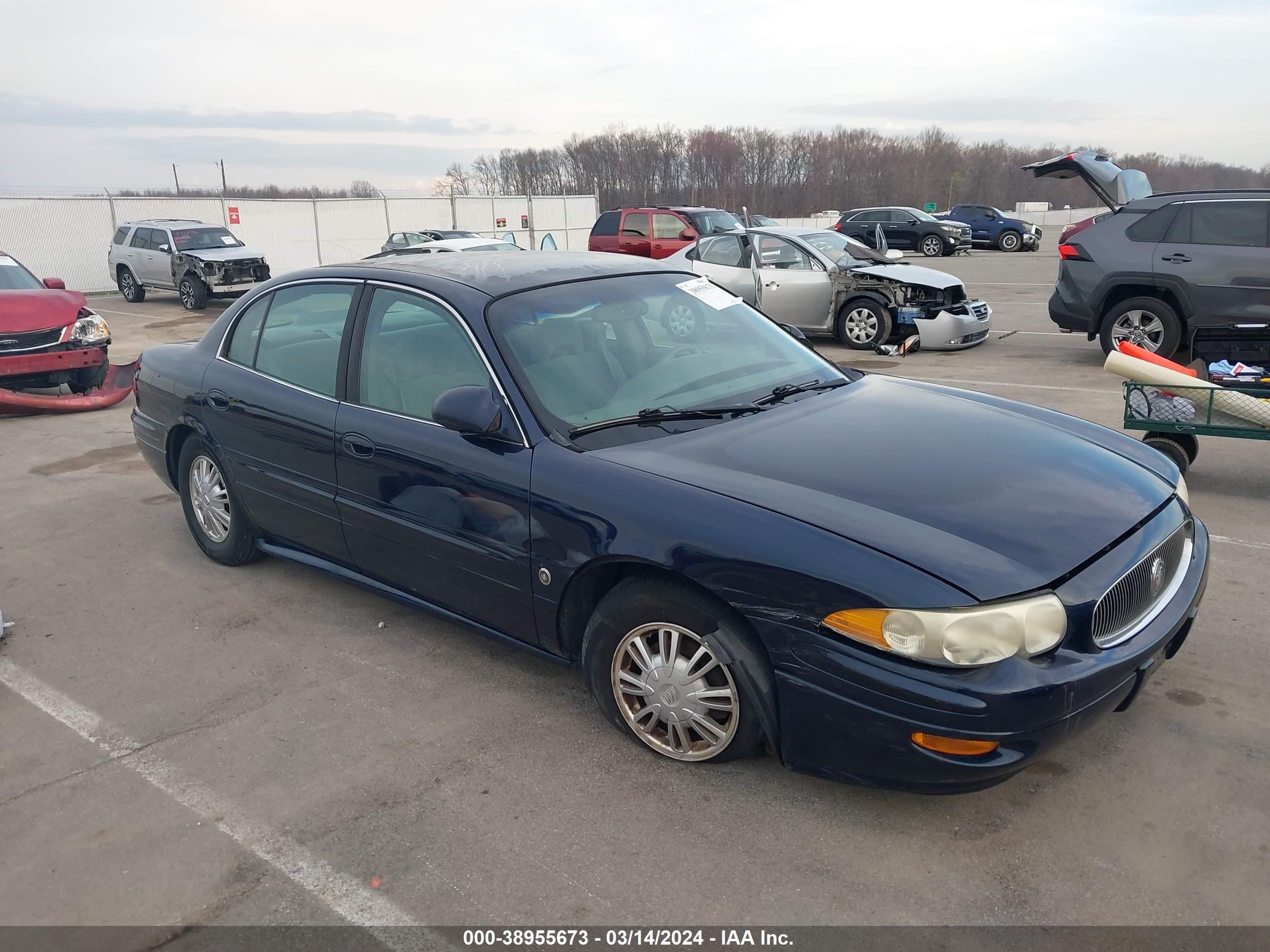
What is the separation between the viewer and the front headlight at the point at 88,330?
32.7 ft

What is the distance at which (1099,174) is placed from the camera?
383 inches

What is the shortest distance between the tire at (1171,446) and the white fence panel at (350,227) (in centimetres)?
2823

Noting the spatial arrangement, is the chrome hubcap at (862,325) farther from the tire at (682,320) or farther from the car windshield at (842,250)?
the tire at (682,320)

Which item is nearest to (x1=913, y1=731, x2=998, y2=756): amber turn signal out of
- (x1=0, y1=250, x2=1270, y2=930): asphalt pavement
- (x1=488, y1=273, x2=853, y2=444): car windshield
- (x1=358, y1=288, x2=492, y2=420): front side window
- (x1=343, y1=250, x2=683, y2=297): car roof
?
(x1=0, y1=250, x2=1270, y2=930): asphalt pavement

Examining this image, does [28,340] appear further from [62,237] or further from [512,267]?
→ [62,237]

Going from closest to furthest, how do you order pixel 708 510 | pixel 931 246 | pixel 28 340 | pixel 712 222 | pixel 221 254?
pixel 708 510, pixel 28 340, pixel 221 254, pixel 712 222, pixel 931 246

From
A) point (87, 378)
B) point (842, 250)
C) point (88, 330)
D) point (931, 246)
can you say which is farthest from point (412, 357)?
point (931, 246)

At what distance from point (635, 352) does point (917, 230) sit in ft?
98.5

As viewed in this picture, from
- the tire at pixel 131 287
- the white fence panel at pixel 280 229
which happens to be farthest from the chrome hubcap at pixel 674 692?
the white fence panel at pixel 280 229

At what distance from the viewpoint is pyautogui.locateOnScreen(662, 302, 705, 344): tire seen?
4078mm

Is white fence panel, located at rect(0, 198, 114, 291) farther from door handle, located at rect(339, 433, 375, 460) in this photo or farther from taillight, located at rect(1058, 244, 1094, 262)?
door handle, located at rect(339, 433, 375, 460)

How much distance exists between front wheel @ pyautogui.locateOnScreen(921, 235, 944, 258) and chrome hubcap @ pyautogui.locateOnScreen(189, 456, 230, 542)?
29734mm

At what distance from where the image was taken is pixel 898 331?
40.0 feet

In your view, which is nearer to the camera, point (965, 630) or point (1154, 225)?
point (965, 630)
